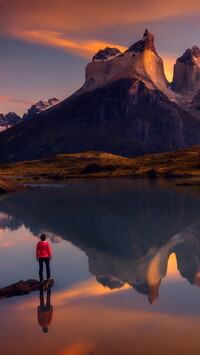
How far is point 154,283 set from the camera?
19.9 metres

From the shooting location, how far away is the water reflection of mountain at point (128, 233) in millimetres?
22172

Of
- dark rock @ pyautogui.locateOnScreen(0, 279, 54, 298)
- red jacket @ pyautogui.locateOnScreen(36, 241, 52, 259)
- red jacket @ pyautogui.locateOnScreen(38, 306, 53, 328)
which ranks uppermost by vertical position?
red jacket @ pyautogui.locateOnScreen(36, 241, 52, 259)

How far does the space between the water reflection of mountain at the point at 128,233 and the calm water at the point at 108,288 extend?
71mm

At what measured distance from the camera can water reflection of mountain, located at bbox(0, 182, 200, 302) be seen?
2217 centimetres

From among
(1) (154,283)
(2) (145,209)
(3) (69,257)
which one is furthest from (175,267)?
(2) (145,209)

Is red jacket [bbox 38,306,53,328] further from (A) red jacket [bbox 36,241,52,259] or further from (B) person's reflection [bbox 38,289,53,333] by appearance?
(A) red jacket [bbox 36,241,52,259]

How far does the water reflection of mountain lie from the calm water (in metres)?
0.07

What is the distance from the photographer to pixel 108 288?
760 inches

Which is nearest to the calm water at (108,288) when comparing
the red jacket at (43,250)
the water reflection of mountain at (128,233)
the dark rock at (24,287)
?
the water reflection of mountain at (128,233)

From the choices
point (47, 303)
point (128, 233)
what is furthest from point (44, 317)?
point (128, 233)

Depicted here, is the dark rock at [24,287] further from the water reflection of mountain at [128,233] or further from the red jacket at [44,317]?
the water reflection of mountain at [128,233]

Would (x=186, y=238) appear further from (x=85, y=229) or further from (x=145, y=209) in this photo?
(x=145, y=209)

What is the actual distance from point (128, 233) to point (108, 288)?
1620 cm

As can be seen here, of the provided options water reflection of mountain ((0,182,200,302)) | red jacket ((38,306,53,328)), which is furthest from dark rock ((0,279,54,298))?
water reflection of mountain ((0,182,200,302))
